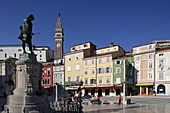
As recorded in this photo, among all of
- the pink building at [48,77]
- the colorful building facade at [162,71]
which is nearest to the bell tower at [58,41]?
the pink building at [48,77]

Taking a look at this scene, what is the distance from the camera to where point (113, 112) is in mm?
15281

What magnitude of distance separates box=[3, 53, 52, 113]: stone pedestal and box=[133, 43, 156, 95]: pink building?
35839 mm

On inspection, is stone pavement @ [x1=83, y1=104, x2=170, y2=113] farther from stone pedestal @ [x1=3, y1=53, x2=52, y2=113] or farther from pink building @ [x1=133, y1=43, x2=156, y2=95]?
pink building @ [x1=133, y1=43, x2=156, y2=95]

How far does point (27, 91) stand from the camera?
34.9 feet

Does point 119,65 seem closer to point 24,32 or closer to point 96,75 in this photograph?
point 96,75

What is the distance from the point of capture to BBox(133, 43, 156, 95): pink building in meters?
41.2

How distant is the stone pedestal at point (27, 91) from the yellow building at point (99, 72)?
34234mm

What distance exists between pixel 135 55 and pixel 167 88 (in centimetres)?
1174

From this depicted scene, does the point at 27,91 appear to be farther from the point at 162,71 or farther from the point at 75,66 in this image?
the point at 75,66

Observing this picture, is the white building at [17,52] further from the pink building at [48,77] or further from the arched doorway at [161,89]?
the arched doorway at [161,89]

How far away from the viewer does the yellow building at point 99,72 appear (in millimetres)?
45156

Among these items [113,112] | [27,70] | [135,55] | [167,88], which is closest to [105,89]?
[135,55]

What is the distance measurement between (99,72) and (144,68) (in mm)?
12724

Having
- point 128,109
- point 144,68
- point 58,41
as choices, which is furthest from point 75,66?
point 58,41
